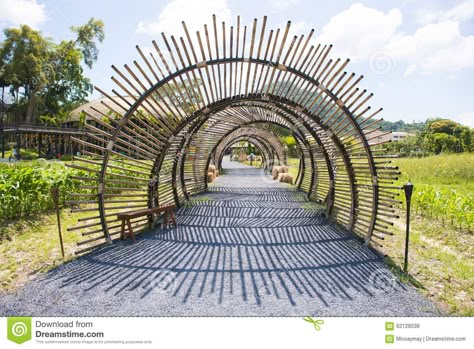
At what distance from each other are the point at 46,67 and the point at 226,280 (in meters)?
40.9

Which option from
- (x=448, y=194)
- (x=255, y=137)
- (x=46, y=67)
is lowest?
(x=448, y=194)

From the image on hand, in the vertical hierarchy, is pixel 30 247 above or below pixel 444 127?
below

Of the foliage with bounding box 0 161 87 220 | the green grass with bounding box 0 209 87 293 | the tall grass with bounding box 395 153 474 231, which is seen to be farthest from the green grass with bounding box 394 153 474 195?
the foliage with bounding box 0 161 87 220

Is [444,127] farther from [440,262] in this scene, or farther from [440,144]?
[440,262]

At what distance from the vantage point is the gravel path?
10.8ft

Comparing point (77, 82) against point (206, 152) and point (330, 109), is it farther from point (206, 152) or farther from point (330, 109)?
point (330, 109)

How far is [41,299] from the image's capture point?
3.46 meters

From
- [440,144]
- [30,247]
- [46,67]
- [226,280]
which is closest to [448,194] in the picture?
[226,280]

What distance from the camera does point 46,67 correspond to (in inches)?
1468

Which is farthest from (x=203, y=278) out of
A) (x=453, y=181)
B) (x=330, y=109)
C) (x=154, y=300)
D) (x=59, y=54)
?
(x=59, y=54)

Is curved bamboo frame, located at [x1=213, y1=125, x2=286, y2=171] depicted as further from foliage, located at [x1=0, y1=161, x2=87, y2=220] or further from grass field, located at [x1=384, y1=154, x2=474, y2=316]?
grass field, located at [x1=384, y1=154, x2=474, y2=316]

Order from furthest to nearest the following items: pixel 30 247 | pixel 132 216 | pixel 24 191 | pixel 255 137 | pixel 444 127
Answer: pixel 444 127
pixel 255 137
pixel 24 191
pixel 132 216
pixel 30 247

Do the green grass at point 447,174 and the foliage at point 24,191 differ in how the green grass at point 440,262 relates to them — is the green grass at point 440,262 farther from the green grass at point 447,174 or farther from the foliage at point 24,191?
the foliage at point 24,191

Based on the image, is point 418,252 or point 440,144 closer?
point 418,252
